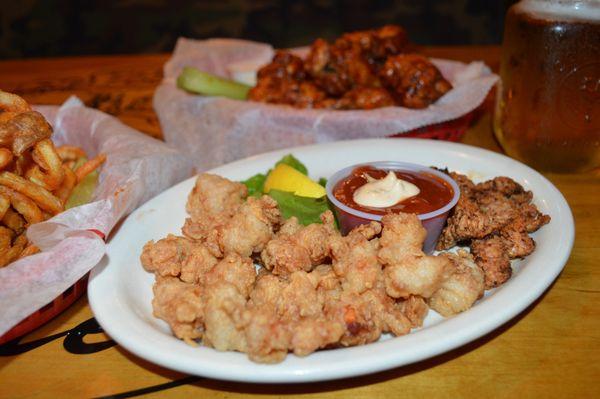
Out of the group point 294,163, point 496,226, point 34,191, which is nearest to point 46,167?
point 34,191

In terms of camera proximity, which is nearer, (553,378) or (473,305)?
(553,378)

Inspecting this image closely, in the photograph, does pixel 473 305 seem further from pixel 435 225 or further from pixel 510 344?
pixel 435 225

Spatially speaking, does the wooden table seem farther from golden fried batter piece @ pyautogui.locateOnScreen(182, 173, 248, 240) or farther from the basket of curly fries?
golden fried batter piece @ pyautogui.locateOnScreen(182, 173, 248, 240)

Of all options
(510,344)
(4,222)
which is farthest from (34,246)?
(510,344)

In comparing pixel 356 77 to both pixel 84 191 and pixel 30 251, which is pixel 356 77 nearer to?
pixel 84 191

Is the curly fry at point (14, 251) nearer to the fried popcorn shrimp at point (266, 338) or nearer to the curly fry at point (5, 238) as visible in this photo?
the curly fry at point (5, 238)
